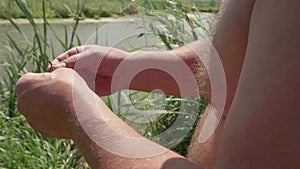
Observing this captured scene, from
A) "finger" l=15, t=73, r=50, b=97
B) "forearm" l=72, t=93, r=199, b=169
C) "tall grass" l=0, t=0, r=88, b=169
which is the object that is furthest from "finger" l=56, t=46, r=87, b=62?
"tall grass" l=0, t=0, r=88, b=169

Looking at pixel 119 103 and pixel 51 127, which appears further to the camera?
pixel 119 103

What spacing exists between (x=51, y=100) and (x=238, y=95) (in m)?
0.34

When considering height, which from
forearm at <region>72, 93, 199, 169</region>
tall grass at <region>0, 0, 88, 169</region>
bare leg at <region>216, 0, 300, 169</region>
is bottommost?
tall grass at <region>0, 0, 88, 169</region>

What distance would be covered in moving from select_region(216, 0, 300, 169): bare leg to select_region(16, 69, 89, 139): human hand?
0.94 feet

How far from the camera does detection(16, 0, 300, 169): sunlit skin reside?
0.48 m

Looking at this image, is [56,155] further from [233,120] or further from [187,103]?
[233,120]

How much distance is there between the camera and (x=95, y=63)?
95 cm

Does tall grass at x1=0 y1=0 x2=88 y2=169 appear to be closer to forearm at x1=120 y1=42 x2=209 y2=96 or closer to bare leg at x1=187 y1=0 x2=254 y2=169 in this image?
forearm at x1=120 y1=42 x2=209 y2=96

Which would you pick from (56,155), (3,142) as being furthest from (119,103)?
(3,142)

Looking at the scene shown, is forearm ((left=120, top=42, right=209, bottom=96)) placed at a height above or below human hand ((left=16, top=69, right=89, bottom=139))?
below

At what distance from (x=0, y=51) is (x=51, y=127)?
5.80ft

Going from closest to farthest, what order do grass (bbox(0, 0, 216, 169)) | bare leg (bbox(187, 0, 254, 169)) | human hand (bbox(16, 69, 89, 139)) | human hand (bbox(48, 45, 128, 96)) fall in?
bare leg (bbox(187, 0, 254, 169))
human hand (bbox(16, 69, 89, 139))
human hand (bbox(48, 45, 128, 96))
grass (bbox(0, 0, 216, 169))

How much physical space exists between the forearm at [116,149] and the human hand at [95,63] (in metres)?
0.20

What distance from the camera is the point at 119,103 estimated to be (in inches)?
78.5
